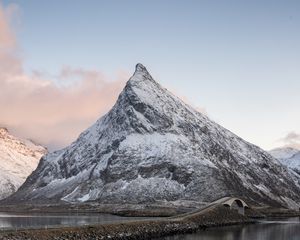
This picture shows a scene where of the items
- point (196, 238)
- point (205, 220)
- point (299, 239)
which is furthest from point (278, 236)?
point (205, 220)

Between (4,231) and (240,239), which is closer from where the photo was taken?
(4,231)

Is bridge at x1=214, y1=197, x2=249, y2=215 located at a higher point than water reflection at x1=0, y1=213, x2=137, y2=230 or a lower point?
higher

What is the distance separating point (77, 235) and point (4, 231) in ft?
40.2

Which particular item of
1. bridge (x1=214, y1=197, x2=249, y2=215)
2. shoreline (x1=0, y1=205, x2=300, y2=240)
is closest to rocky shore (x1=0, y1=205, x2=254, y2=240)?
shoreline (x1=0, y1=205, x2=300, y2=240)

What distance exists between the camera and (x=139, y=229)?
360 feet

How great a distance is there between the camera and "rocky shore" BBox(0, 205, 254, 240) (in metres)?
82.5

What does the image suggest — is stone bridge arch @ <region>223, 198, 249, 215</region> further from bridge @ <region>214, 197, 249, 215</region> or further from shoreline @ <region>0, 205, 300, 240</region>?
shoreline @ <region>0, 205, 300, 240</region>

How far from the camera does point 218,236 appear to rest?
114625mm

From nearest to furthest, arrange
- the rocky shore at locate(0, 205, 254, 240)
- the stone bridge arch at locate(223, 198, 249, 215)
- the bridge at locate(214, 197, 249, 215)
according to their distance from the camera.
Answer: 1. the rocky shore at locate(0, 205, 254, 240)
2. the bridge at locate(214, 197, 249, 215)
3. the stone bridge arch at locate(223, 198, 249, 215)

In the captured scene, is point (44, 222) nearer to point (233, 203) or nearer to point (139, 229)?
point (139, 229)

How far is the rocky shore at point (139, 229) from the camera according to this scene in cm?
8250

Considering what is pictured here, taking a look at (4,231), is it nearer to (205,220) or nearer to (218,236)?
(218,236)

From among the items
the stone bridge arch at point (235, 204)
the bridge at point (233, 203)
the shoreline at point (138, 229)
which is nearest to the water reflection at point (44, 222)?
the shoreline at point (138, 229)

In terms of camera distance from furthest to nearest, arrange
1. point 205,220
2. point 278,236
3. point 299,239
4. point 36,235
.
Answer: point 205,220 → point 278,236 → point 299,239 → point 36,235
